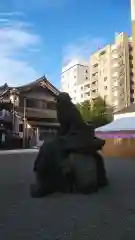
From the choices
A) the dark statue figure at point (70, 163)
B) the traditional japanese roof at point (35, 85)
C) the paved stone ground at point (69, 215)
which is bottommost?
the paved stone ground at point (69, 215)

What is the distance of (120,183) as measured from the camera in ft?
30.3

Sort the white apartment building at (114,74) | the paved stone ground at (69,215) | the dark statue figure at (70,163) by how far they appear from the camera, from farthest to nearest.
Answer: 1. the white apartment building at (114,74)
2. the dark statue figure at (70,163)
3. the paved stone ground at (69,215)

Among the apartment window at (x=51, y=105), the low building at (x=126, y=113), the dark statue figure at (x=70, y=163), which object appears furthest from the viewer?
the apartment window at (x=51, y=105)

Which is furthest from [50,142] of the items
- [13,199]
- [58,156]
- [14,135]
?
[14,135]

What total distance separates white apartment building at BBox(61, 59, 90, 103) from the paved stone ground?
70.3m

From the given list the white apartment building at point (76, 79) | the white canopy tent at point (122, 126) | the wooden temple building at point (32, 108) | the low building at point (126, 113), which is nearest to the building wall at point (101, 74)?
the white apartment building at point (76, 79)

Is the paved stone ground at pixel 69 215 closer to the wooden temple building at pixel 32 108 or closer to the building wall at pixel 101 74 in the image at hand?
the wooden temple building at pixel 32 108

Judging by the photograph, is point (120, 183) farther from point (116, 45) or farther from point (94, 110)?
point (116, 45)

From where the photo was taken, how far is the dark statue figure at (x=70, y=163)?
7.52 meters

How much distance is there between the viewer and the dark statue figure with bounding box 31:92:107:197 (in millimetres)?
7516

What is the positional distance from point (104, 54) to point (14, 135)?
39668mm

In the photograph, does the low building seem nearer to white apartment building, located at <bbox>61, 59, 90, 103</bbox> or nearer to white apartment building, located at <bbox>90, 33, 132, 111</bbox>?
white apartment building, located at <bbox>90, 33, 132, 111</bbox>

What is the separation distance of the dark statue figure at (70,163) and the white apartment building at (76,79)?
69.4 meters

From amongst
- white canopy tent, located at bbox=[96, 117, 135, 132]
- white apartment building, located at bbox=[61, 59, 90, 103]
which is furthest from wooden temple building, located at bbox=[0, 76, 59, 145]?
white apartment building, located at bbox=[61, 59, 90, 103]
